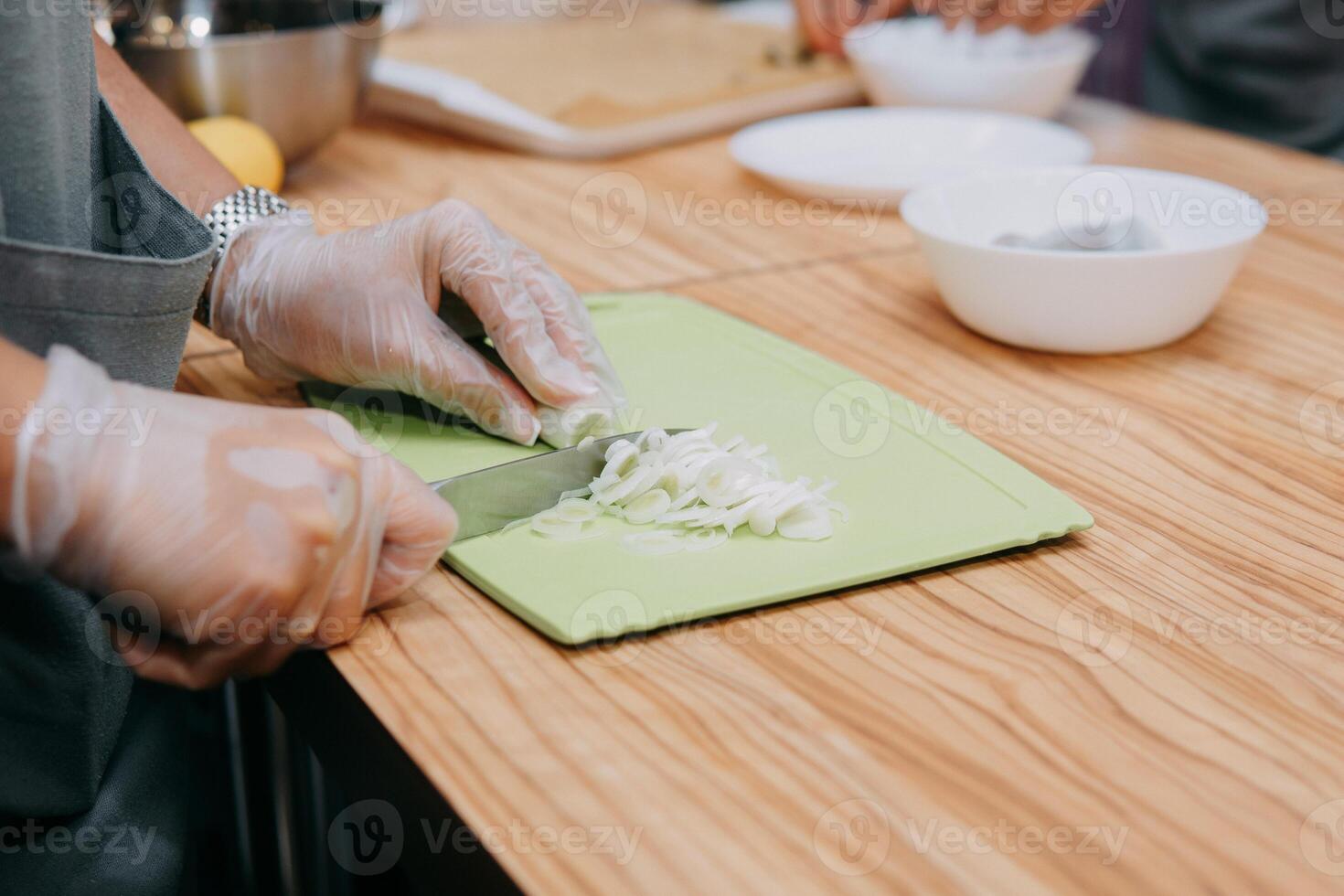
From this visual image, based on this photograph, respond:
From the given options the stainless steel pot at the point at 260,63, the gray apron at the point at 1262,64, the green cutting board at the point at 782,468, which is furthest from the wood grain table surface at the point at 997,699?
the gray apron at the point at 1262,64

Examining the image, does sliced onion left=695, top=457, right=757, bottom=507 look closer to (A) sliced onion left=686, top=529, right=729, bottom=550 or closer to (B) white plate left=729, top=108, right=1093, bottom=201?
(A) sliced onion left=686, top=529, right=729, bottom=550

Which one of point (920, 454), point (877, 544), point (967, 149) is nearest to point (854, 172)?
point (967, 149)

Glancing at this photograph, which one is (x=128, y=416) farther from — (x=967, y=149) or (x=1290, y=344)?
(x=967, y=149)

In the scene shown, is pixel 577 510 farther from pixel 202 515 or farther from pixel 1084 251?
pixel 1084 251

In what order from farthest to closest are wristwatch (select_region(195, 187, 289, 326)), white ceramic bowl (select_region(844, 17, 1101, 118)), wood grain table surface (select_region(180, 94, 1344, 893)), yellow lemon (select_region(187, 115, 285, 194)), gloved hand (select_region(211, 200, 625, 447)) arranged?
white ceramic bowl (select_region(844, 17, 1101, 118)) < yellow lemon (select_region(187, 115, 285, 194)) < wristwatch (select_region(195, 187, 289, 326)) < gloved hand (select_region(211, 200, 625, 447)) < wood grain table surface (select_region(180, 94, 1344, 893))

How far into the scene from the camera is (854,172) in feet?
4.68

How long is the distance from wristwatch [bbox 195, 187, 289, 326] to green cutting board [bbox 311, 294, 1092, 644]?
12cm

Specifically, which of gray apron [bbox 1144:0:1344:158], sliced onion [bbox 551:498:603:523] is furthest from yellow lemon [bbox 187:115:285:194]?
gray apron [bbox 1144:0:1344:158]

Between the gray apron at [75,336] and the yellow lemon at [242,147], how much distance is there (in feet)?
1.54

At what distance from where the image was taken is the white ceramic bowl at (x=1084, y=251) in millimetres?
939

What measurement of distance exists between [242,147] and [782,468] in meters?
0.76

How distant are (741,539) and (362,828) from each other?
0.89 feet

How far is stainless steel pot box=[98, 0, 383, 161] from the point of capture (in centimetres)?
128

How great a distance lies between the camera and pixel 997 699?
586 millimetres
